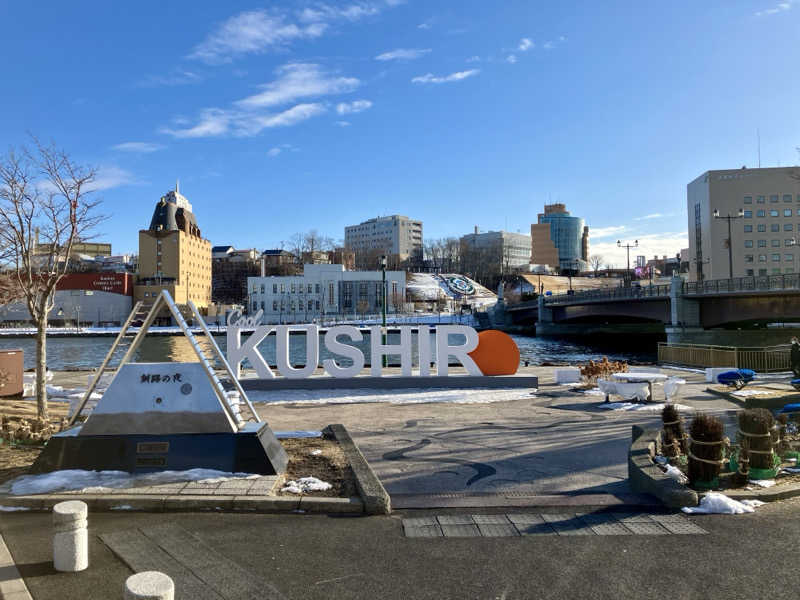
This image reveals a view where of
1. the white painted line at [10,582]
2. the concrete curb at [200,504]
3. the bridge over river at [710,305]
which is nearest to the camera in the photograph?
the white painted line at [10,582]

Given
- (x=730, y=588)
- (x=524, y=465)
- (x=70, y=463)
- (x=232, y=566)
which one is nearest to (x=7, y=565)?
(x=232, y=566)

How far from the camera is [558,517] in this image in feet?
23.8

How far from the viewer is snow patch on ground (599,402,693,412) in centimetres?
1603

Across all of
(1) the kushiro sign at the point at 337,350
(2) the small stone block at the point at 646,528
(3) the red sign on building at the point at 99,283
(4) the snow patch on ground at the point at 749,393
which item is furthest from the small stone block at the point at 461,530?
(3) the red sign on building at the point at 99,283

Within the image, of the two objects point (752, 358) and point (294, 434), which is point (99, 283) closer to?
point (752, 358)

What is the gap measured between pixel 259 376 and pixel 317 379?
221cm

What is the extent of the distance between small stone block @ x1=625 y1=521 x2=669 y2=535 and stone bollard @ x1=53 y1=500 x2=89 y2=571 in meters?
5.81

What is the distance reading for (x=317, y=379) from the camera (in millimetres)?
22000

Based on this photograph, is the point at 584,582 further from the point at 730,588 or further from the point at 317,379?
the point at 317,379

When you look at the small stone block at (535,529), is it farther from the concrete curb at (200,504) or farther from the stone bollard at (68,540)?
the stone bollard at (68,540)

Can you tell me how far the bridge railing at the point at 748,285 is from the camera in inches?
1918

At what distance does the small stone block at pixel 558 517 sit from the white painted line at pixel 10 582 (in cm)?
538

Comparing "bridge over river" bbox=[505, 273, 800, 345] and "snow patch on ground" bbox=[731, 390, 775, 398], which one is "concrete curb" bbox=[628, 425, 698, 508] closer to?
"snow patch on ground" bbox=[731, 390, 775, 398]

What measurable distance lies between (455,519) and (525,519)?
845 mm
